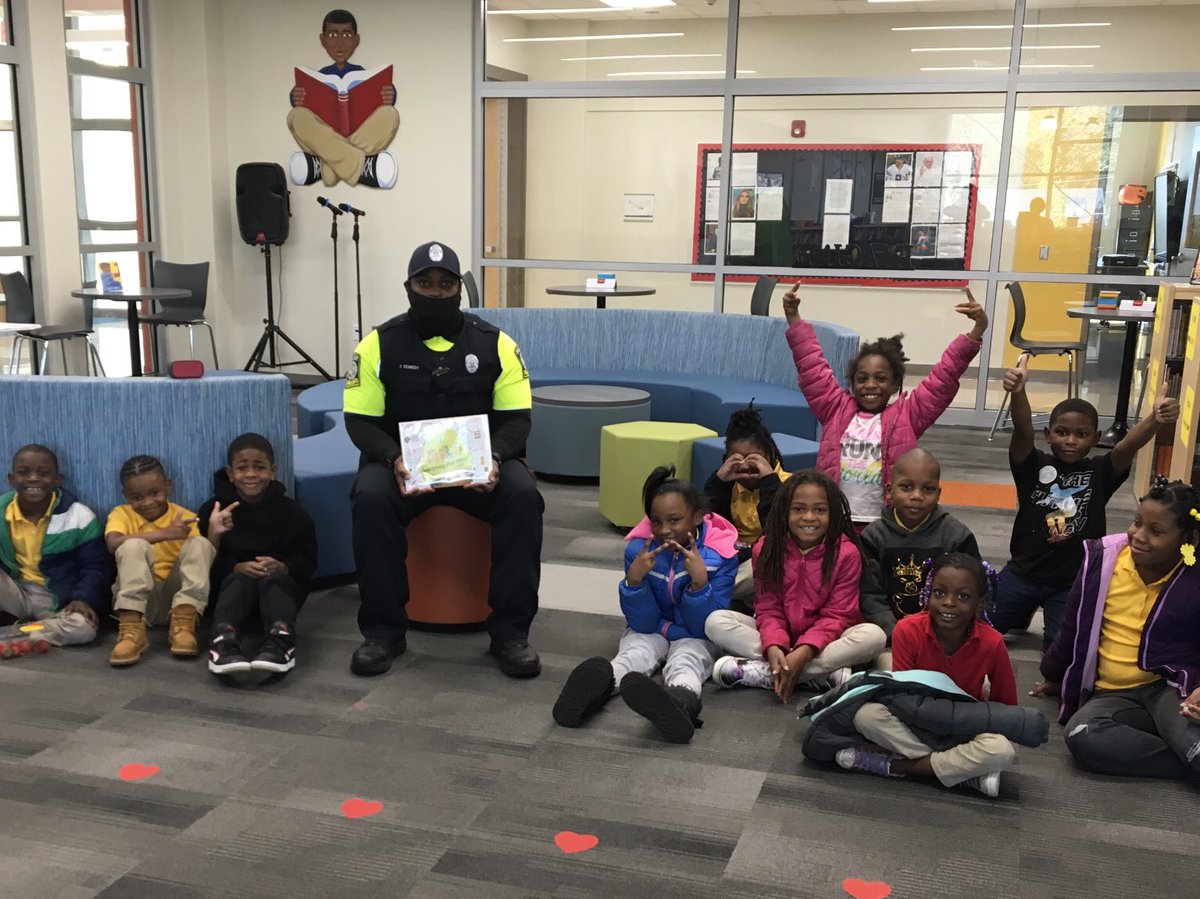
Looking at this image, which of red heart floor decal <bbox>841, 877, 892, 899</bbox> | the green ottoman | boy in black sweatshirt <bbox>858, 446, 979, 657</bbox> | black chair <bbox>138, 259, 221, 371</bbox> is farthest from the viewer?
black chair <bbox>138, 259, 221, 371</bbox>

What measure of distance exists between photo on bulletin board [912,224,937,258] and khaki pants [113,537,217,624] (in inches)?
245

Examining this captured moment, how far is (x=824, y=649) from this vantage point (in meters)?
3.33

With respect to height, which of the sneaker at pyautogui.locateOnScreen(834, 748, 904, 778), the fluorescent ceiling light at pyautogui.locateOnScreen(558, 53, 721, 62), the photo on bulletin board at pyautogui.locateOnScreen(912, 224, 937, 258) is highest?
the fluorescent ceiling light at pyautogui.locateOnScreen(558, 53, 721, 62)

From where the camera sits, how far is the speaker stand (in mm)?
9102

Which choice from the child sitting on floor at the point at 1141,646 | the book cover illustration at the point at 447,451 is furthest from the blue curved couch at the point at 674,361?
the child sitting on floor at the point at 1141,646

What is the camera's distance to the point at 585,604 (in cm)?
421

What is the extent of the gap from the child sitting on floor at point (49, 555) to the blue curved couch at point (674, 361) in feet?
3.99

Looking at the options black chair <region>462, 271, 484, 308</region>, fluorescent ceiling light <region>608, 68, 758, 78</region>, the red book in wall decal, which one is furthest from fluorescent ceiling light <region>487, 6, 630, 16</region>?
black chair <region>462, 271, 484, 308</region>

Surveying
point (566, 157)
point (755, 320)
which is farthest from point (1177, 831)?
point (566, 157)

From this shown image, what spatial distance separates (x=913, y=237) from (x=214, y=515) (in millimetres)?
6210

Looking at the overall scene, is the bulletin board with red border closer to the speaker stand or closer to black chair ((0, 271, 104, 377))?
the speaker stand

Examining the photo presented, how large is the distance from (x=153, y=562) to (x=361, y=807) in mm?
1488

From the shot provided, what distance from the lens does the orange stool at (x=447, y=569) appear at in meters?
3.76

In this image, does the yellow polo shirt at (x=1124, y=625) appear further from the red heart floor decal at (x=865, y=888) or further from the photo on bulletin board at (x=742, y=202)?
the photo on bulletin board at (x=742, y=202)
